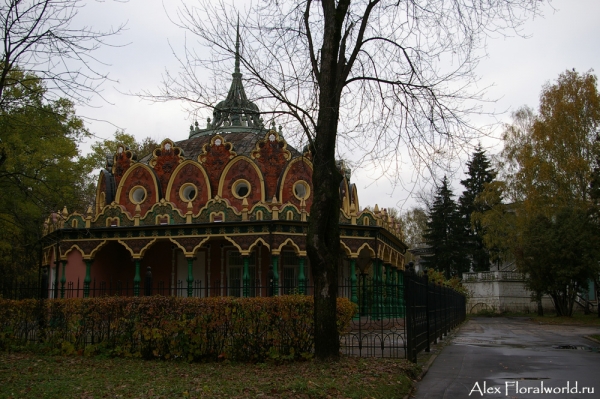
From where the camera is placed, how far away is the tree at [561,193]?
1398 inches

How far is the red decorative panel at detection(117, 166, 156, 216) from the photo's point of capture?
1093 inches

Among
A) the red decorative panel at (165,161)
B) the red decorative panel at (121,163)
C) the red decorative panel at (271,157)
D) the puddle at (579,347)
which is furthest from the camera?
the red decorative panel at (121,163)

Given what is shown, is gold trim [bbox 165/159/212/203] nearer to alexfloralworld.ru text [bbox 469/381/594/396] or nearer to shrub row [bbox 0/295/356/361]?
shrub row [bbox 0/295/356/361]

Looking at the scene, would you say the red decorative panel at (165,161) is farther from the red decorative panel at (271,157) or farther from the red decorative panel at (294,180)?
the red decorative panel at (294,180)

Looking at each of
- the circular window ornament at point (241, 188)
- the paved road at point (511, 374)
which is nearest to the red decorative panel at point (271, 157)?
the circular window ornament at point (241, 188)

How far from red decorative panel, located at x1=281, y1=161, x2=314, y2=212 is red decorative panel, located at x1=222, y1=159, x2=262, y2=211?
1.18 metres

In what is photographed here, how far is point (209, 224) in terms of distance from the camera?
25016 mm

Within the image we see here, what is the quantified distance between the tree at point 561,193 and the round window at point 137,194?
78.4 feet

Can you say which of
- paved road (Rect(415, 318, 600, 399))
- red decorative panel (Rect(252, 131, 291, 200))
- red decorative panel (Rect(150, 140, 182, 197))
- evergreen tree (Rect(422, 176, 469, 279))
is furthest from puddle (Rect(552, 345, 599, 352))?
evergreen tree (Rect(422, 176, 469, 279))

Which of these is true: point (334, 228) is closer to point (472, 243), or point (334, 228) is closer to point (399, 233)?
point (399, 233)

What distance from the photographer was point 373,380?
9.12 m

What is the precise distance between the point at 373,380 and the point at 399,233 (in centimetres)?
2488

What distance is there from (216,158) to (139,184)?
13.3ft

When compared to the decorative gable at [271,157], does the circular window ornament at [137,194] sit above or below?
below
